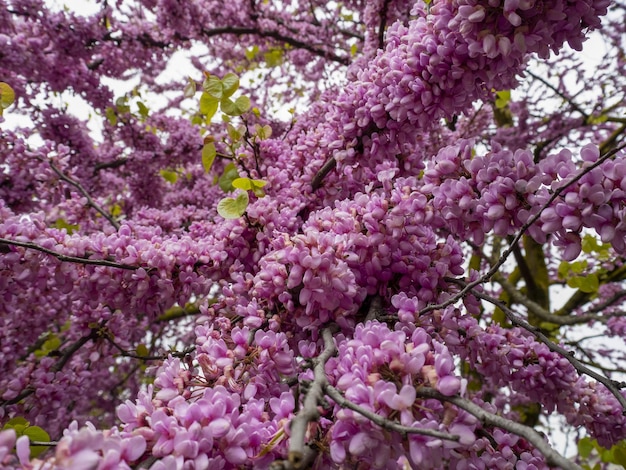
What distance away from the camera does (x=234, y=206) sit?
4.86 feet

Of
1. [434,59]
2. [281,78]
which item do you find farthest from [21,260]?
[281,78]

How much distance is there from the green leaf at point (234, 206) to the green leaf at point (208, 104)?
34 cm

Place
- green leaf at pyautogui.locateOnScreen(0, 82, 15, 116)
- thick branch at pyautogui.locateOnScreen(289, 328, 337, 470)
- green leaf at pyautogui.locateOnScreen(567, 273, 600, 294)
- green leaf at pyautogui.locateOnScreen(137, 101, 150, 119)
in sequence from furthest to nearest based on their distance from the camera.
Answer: green leaf at pyautogui.locateOnScreen(137, 101, 150, 119) < green leaf at pyautogui.locateOnScreen(567, 273, 600, 294) < green leaf at pyautogui.locateOnScreen(0, 82, 15, 116) < thick branch at pyautogui.locateOnScreen(289, 328, 337, 470)

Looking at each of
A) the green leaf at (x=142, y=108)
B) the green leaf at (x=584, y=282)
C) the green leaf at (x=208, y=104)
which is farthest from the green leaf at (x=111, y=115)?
the green leaf at (x=584, y=282)

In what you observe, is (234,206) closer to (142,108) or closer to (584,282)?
(584,282)

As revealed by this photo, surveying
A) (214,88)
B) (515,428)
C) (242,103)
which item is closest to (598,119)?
(242,103)

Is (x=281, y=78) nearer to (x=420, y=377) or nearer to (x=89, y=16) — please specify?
(x=89, y=16)

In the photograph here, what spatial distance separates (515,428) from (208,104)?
1.37m

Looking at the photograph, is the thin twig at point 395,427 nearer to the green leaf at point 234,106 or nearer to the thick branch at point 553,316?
the green leaf at point 234,106

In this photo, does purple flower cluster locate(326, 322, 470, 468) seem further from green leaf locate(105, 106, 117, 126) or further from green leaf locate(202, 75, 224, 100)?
green leaf locate(105, 106, 117, 126)

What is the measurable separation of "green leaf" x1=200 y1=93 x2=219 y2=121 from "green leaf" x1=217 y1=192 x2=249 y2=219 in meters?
0.34

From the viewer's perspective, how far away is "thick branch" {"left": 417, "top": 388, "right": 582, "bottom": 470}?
0.64 metres

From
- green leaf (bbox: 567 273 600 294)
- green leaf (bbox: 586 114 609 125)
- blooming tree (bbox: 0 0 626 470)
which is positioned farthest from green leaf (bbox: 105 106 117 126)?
green leaf (bbox: 586 114 609 125)

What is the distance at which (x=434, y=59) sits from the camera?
125 centimetres
